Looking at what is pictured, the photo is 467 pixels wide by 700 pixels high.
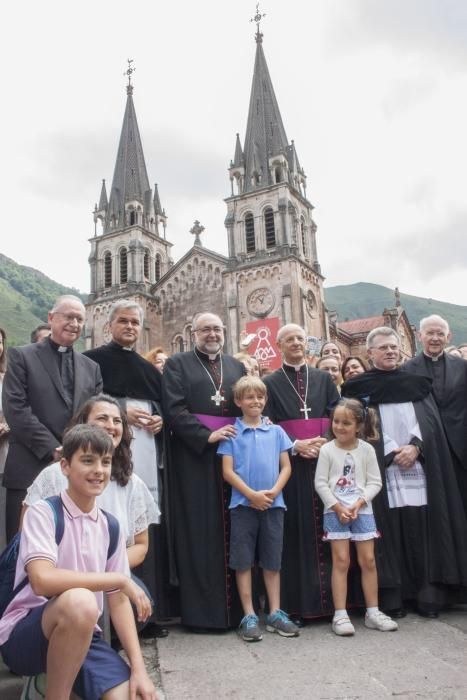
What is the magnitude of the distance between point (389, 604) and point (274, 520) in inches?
48.3

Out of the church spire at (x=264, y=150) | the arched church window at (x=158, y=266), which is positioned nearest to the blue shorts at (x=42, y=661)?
the church spire at (x=264, y=150)

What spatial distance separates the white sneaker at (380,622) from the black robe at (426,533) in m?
0.37

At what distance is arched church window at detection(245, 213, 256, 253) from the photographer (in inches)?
1323

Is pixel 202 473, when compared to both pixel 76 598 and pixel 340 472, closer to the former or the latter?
pixel 340 472

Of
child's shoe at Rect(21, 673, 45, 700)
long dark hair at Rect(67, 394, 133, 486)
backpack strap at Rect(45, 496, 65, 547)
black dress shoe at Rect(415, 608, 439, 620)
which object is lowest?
black dress shoe at Rect(415, 608, 439, 620)

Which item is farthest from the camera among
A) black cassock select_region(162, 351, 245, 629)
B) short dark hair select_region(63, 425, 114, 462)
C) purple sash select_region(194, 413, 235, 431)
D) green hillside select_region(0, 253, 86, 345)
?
green hillside select_region(0, 253, 86, 345)

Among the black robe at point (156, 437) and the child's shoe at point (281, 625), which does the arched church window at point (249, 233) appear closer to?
the black robe at point (156, 437)

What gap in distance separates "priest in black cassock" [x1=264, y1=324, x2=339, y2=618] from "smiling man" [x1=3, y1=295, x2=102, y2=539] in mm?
1684

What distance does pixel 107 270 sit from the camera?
3847cm

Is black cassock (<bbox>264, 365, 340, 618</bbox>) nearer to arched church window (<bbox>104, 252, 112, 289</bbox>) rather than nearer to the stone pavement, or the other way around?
the stone pavement

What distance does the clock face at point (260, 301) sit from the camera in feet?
103

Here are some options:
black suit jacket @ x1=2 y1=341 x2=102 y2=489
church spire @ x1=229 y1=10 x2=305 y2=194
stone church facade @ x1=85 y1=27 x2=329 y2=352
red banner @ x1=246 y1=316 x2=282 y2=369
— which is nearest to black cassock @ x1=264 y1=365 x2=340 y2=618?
black suit jacket @ x1=2 y1=341 x2=102 y2=489

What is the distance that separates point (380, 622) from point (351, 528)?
0.70 m

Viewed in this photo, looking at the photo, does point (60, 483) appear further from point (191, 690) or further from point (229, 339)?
point (229, 339)
